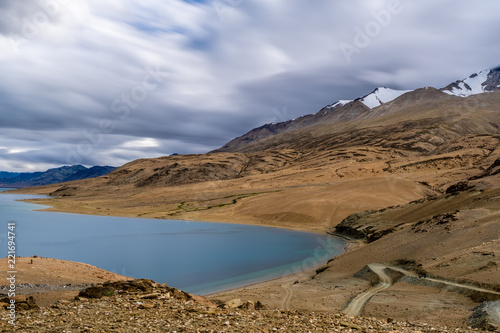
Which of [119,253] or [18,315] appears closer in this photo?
[18,315]

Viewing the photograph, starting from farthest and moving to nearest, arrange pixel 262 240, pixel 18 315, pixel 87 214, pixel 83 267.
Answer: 1. pixel 87 214
2. pixel 262 240
3. pixel 83 267
4. pixel 18 315

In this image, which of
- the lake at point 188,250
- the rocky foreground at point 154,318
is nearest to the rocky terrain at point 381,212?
the rocky foreground at point 154,318

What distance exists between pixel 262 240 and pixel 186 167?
463ft

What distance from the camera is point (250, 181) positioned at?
131250mm

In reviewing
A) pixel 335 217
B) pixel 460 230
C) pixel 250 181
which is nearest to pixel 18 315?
pixel 460 230

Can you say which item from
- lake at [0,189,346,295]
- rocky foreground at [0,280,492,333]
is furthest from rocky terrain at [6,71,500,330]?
lake at [0,189,346,295]

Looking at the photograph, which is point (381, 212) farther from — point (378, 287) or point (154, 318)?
point (154, 318)

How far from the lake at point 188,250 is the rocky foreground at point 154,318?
534 inches

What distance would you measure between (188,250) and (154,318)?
110 ft

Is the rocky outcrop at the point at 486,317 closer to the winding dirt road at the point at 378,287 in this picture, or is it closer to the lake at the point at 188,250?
the winding dirt road at the point at 378,287

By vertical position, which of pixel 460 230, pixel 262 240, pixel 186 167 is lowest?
pixel 262 240

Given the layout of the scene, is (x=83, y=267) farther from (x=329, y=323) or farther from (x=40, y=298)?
(x=329, y=323)

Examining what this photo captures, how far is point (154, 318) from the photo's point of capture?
33.7 ft

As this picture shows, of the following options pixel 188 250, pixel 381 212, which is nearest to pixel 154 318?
pixel 188 250
